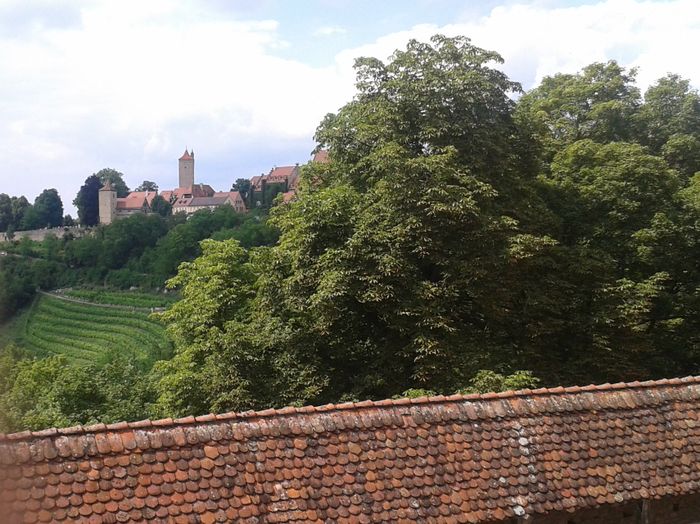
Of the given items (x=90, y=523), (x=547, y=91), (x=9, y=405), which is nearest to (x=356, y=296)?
(x=90, y=523)

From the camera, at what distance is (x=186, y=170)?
131 metres

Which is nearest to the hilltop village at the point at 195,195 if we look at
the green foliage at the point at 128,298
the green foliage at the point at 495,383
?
the green foliage at the point at 128,298

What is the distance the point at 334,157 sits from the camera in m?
19.8

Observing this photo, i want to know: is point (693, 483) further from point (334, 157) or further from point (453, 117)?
point (334, 157)

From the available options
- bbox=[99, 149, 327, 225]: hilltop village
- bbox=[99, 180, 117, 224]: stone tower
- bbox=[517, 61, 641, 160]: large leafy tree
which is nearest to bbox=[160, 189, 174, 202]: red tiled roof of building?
bbox=[99, 149, 327, 225]: hilltop village

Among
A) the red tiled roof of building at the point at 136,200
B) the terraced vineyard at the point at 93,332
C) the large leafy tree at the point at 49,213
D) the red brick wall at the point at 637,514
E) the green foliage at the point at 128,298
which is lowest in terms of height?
the terraced vineyard at the point at 93,332

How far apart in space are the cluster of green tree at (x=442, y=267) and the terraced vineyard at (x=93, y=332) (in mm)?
25753

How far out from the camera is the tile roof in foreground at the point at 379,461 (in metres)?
7.24

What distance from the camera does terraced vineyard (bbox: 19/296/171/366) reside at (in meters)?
46.5

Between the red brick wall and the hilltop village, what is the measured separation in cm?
8688

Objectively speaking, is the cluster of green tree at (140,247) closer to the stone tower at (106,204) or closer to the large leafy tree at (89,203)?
the large leafy tree at (89,203)

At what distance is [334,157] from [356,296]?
19.6 ft

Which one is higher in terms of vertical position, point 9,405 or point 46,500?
point 46,500

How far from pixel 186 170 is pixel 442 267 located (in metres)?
121
